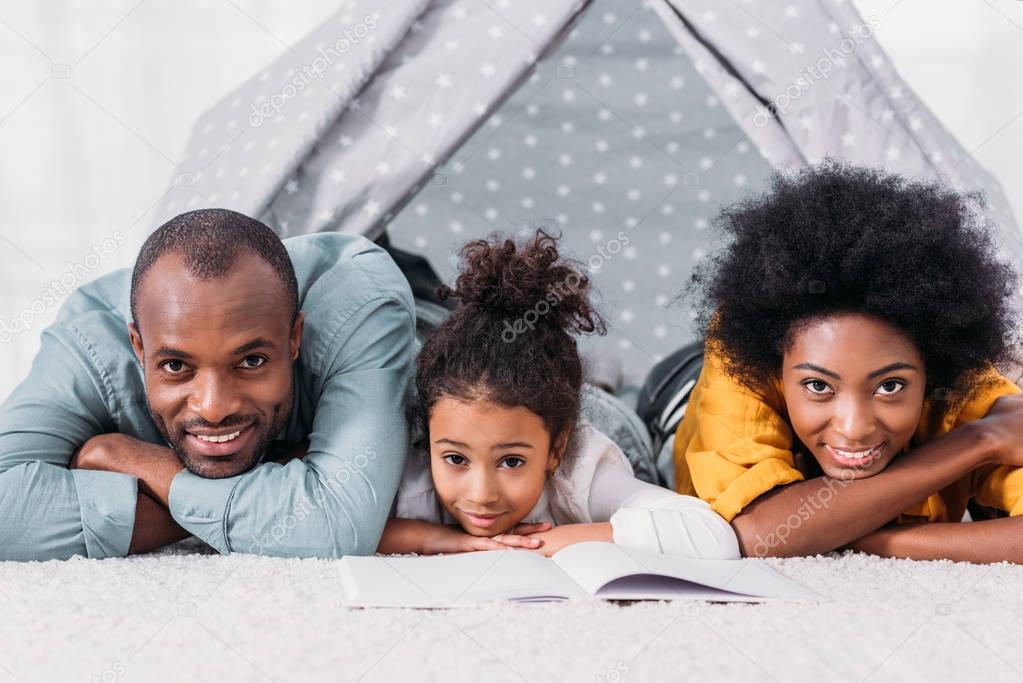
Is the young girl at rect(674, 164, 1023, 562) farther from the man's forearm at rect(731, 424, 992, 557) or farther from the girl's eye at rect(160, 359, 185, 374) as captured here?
the girl's eye at rect(160, 359, 185, 374)

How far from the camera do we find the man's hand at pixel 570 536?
4.74ft

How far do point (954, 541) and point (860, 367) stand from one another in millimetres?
273

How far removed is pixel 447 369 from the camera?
148 cm

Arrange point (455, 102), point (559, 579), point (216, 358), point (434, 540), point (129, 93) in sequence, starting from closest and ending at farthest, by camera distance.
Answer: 1. point (559, 579)
2. point (216, 358)
3. point (434, 540)
4. point (455, 102)
5. point (129, 93)

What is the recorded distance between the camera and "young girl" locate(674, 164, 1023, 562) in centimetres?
141

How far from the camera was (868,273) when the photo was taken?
1.42 m

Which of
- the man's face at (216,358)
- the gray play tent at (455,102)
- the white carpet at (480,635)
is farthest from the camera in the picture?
the gray play tent at (455,102)

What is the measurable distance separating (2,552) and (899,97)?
A: 1.52 metres

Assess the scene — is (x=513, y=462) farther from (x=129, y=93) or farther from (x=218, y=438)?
(x=129, y=93)

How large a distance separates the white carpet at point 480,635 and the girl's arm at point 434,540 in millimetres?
178

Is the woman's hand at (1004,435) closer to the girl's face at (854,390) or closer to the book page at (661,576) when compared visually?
the girl's face at (854,390)

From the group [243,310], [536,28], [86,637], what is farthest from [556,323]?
[86,637]

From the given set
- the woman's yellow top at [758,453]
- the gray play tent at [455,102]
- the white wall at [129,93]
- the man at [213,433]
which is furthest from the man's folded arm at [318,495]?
the white wall at [129,93]

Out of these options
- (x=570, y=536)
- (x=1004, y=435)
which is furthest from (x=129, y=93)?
(x=1004, y=435)
